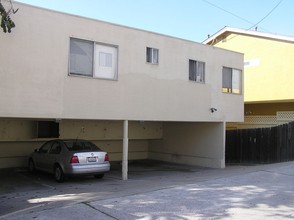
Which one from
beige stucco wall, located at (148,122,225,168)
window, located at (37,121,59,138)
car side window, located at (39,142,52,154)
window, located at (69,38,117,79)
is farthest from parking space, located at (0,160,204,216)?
window, located at (69,38,117,79)

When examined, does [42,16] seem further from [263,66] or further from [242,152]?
[263,66]

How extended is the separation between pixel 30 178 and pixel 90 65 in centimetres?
495

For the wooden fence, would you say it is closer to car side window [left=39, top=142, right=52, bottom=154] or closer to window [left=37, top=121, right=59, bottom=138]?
window [left=37, top=121, right=59, bottom=138]

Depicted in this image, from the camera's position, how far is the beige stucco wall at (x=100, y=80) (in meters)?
10.8

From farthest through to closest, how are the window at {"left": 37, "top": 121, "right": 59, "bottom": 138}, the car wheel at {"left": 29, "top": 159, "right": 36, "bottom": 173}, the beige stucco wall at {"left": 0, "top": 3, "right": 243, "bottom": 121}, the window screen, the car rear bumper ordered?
the window at {"left": 37, "top": 121, "right": 59, "bottom": 138} < the car wheel at {"left": 29, "top": 159, "right": 36, "bottom": 173} < the car rear bumper < the window screen < the beige stucco wall at {"left": 0, "top": 3, "right": 243, "bottom": 121}

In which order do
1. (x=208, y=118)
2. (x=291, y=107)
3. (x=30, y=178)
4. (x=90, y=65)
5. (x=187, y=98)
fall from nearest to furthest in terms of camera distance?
(x=90, y=65) → (x=30, y=178) → (x=187, y=98) → (x=208, y=118) → (x=291, y=107)

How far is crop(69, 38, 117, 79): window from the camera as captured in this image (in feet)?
39.4

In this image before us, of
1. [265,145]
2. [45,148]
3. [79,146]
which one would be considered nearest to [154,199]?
[79,146]

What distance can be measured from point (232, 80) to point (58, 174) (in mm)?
9182

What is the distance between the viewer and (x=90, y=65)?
12328 mm

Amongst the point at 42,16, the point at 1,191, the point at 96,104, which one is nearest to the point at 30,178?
the point at 1,191

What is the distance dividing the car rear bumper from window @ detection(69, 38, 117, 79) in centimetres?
300

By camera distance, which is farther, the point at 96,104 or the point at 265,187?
the point at 96,104

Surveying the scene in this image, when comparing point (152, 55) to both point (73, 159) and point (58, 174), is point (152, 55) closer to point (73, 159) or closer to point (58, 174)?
point (73, 159)
